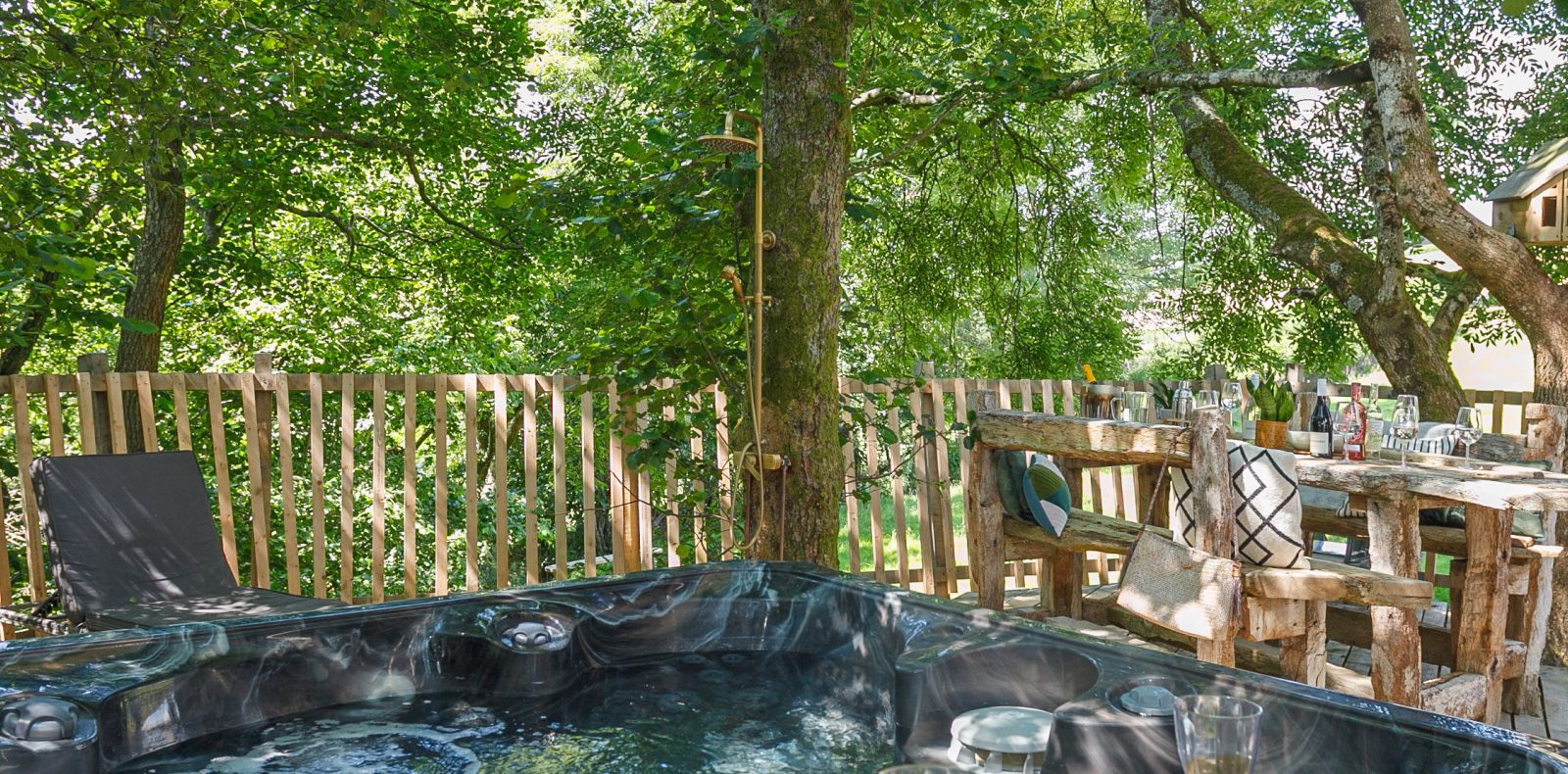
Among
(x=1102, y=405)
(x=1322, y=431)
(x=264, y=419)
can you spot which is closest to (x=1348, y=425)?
(x=1322, y=431)

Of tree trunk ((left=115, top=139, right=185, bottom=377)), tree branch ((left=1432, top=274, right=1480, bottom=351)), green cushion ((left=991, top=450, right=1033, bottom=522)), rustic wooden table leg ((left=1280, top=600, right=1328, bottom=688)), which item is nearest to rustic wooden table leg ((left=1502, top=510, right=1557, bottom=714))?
rustic wooden table leg ((left=1280, top=600, right=1328, bottom=688))

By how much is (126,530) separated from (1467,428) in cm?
443

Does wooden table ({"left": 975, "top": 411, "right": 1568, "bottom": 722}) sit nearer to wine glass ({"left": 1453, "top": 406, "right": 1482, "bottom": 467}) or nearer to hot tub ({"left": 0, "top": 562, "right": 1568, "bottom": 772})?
wine glass ({"left": 1453, "top": 406, "right": 1482, "bottom": 467})

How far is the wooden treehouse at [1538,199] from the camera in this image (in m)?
4.10

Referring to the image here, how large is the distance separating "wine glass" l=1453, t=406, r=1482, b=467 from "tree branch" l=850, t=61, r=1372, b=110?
209 centimetres

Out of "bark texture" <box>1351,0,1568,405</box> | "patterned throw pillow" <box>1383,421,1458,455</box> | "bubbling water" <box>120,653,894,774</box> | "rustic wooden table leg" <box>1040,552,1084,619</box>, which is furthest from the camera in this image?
"bark texture" <box>1351,0,1568,405</box>

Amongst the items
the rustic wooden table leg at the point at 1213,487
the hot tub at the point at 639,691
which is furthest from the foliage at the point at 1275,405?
the hot tub at the point at 639,691

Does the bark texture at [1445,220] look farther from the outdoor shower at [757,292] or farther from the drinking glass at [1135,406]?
the outdoor shower at [757,292]

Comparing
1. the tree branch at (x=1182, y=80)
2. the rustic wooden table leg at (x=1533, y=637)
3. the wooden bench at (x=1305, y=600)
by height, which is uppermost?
the tree branch at (x=1182, y=80)

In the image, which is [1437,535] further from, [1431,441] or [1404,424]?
[1404,424]

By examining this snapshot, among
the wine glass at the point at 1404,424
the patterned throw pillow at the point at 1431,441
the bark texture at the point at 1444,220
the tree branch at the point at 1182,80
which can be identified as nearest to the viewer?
the wine glass at the point at 1404,424

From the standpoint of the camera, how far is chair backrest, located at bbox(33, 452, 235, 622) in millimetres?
3449

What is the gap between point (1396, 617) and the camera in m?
2.99

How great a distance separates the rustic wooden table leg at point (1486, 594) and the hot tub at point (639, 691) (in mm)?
2165
